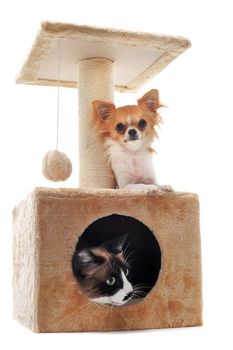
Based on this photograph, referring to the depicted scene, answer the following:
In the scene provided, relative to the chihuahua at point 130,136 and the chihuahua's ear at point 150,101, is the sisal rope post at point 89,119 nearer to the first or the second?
the chihuahua at point 130,136

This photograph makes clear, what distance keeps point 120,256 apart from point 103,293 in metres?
0.12

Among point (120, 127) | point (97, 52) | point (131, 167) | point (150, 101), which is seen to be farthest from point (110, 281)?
point (97, 52)

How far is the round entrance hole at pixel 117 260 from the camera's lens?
180 cm

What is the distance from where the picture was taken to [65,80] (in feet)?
7.63

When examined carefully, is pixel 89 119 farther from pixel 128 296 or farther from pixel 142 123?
pixel 128 296

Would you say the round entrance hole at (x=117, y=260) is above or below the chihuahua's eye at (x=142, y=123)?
below

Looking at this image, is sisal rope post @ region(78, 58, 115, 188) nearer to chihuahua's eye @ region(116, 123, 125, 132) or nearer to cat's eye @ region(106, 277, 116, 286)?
chihuahua's eye @ region(116, 123, 125, 132)

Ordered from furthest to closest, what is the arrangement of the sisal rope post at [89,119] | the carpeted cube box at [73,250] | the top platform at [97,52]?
the sisal rope post at [89,119], the top platform at [97,52], the carpeted cube box at [73,250]

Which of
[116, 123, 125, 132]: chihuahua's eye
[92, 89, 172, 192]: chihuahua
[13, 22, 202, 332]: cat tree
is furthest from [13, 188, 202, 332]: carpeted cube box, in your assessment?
[116, 123, 125, 132]: chihuahua's eye

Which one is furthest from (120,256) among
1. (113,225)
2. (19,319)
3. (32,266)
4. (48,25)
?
(48,25)

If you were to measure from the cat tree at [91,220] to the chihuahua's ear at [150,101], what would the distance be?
152 millimetres

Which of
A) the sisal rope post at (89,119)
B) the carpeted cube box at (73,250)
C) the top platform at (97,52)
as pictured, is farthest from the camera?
the sisal rope post at (89,119)

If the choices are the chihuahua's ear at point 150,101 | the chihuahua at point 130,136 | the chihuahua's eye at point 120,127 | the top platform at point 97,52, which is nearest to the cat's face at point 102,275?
the chihuahua at point 130,136

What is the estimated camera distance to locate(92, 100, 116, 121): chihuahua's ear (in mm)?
1996
